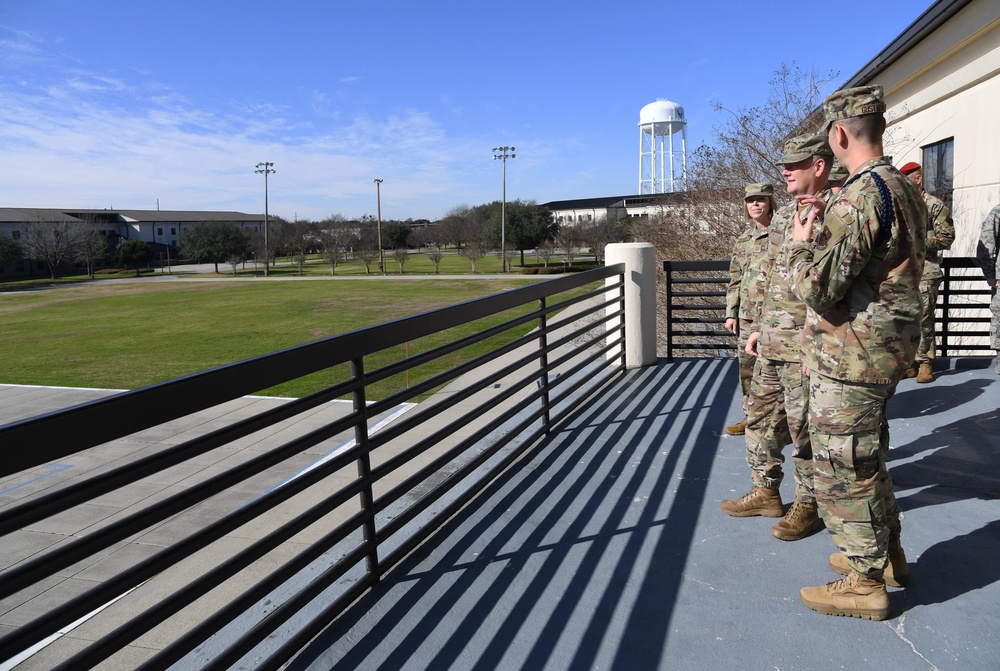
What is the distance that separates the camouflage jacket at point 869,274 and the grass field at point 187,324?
46.4 ft

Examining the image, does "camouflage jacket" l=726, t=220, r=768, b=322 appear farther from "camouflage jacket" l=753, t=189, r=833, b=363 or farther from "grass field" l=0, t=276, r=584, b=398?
"grass field" l=0, t=276, r=584, b=398

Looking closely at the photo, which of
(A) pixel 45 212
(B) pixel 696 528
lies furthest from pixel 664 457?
(A) pixel 45 212

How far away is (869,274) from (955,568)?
1.41 meters

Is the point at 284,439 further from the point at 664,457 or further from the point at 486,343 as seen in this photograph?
the point at 486,343

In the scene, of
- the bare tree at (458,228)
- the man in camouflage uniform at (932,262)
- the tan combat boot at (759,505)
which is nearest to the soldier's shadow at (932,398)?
the man in camouflage uniform at (932,262)

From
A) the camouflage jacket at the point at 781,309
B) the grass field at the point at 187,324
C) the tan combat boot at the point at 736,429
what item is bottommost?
the grass field at the point at 187,324

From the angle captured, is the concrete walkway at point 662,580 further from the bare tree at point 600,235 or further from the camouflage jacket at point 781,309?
the bare tree at point 600,235

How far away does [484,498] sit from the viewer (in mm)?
3928

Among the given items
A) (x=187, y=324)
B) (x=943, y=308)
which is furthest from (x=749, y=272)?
(x=187, y=324)

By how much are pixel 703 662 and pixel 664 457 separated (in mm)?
2238

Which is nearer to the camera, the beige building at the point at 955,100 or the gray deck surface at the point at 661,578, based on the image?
the gray deck surface at the point at 661,578

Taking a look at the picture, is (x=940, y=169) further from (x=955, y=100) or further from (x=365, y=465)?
(x=365, y=465)

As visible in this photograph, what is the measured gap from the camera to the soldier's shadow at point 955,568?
2787 mm

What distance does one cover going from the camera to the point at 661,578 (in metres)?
3.00
